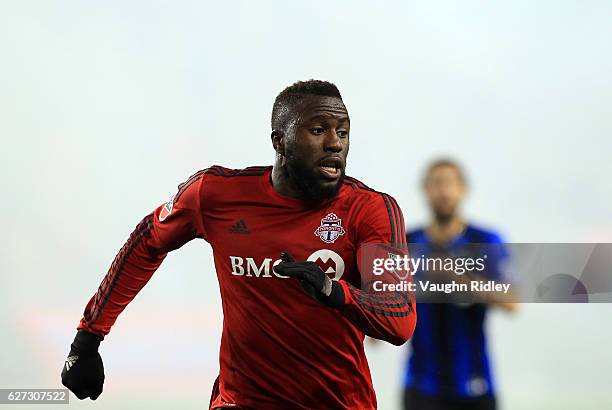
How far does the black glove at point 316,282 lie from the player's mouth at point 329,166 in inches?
19.7

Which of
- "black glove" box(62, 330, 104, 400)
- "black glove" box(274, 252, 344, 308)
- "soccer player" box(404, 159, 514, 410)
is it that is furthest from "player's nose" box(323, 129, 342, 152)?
"black glove" box(62, 330, 104, 400)

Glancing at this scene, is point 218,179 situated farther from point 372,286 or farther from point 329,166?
point 372,286

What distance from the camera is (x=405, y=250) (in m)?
2.88

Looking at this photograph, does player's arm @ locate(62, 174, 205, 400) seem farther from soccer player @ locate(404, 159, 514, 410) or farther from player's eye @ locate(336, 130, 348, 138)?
soccer player @ locate(404, 159, 514, 410)

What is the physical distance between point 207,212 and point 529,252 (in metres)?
2.14

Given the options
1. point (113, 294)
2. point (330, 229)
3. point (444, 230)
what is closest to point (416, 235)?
point (444, 230)

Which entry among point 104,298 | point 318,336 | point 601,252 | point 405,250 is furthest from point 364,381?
point 601,252

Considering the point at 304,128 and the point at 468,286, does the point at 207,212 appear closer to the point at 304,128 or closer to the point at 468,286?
the point at 304,128

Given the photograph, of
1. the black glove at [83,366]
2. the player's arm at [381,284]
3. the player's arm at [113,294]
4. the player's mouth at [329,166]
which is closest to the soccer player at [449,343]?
the player's arm at [381,284]

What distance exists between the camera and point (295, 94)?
3.07 meters

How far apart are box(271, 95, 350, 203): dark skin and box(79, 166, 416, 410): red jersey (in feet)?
0.24

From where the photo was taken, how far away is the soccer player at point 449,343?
3.78 meters

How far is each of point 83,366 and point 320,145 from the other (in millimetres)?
1287

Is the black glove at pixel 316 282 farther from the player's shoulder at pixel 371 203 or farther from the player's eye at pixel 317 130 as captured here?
the player's eye at pixel 317 130
